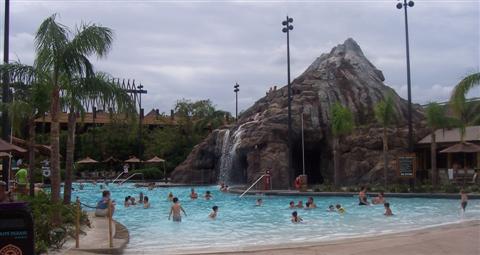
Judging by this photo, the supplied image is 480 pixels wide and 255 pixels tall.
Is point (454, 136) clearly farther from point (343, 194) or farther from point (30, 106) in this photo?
Result: point (30, 106)

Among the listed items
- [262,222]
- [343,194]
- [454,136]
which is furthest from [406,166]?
[262,222]

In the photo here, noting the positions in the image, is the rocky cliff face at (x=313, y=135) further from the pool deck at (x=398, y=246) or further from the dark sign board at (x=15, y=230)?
the dark sign board at (x=15, y=230)

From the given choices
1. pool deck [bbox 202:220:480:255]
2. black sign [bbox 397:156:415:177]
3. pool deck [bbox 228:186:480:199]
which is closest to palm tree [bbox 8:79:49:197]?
pool deck [bbox 202:220:480:255]

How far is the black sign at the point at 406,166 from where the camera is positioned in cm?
3014

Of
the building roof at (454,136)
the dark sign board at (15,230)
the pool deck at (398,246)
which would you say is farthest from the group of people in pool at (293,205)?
the building roof at (454,136)

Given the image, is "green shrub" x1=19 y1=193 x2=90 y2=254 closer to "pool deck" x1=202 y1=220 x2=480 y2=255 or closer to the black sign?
"pool deck" x1=202 y1=220 x2=480 y2=255

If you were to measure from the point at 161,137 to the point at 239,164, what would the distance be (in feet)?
60.2

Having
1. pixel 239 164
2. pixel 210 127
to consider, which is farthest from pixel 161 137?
pixel 239 164

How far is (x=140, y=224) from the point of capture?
20.4m

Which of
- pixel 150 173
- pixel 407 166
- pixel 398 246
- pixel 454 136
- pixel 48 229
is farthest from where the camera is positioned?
pixel 150 173

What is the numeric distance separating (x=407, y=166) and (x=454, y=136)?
11077 millimetres

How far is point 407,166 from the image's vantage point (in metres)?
30.3

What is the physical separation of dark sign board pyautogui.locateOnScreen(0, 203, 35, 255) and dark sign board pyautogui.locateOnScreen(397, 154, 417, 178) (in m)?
25.9

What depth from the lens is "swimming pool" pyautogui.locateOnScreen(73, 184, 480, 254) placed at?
14367 mm
